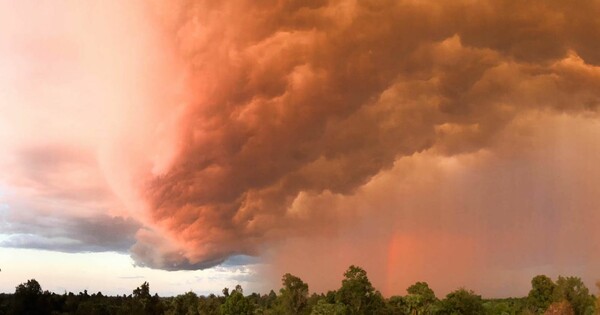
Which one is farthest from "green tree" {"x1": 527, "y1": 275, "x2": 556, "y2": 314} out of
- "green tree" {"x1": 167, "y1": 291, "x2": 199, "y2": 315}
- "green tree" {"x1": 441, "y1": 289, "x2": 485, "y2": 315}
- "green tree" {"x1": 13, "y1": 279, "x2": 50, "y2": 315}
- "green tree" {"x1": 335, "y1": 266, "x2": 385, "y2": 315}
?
"green tree" {"x1": 13, "y1": 279, "x2": 50, "y2": 315}

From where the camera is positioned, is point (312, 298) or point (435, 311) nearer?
point (435, 311)

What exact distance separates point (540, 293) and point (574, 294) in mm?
11490

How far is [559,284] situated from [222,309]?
73.3 m

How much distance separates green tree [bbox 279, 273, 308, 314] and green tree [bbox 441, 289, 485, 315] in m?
28.1

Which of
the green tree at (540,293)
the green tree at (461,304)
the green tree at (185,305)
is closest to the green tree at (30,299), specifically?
the green tree at (185,305)

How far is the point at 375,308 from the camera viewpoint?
368ft

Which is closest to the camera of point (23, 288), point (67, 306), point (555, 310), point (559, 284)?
point (555, 310)

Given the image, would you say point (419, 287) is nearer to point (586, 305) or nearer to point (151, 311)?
point (586, 305)

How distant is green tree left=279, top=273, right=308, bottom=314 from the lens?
11469 centimetres

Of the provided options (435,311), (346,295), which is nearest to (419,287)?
(435,311)

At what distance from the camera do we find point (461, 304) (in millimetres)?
114438

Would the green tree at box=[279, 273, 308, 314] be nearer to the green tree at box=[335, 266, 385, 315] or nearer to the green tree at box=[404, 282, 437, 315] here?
the green tree at box=[335, 266, 385, 315]

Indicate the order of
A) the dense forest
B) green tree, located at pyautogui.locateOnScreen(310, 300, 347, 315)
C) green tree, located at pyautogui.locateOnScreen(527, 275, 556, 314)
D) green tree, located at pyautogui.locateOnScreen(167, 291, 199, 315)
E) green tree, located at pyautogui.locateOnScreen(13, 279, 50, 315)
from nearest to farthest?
green tree, located at pyautogui.locateOnScreen(310, 300, 347, 315) → the dense forest → green tree, located at pyautogui.locateOnScreen(527, 275, 556, 314) → green tree, located at pyautogui.locateOnScreen(167, 291, 199, 315) → green tree, located at pyautogui.locateOnScreen(13, 279, 50, 315)

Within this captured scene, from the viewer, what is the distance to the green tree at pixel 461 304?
375 feet
